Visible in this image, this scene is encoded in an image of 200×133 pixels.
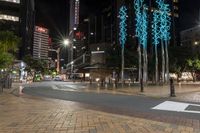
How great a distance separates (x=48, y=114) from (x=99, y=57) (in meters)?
95.8

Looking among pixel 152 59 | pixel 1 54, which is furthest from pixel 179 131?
pixel 152 59

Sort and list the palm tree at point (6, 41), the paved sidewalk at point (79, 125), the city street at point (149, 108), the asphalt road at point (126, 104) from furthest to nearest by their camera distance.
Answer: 1. the palm tree at point (6, 41)
2. the asphalt road at point (126, 104)
3. the city street at point (149, 108)
4. the paved sidewalk at point (79, 125)

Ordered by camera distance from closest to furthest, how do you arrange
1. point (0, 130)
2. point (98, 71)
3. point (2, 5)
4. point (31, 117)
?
point (0, 130) → point (31, 117) → point (98, 71) → point (2, 5)

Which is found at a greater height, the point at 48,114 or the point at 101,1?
the point at 101,1

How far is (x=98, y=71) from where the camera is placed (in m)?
83.3

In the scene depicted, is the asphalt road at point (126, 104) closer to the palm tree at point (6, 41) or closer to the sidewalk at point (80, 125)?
the sidewalk at point (80, 125)

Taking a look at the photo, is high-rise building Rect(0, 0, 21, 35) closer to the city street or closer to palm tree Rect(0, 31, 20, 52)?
palm tree Rect(0, 31, 20, 52)

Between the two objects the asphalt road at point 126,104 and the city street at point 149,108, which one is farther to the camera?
the asphalt road at point 126,104

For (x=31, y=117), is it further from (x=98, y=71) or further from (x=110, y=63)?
(x=98, y=71)

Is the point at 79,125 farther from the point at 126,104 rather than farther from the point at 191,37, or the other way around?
the point at 191,37

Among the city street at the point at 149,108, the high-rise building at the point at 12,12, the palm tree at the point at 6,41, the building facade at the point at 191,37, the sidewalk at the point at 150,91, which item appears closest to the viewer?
the city street at the point at 149,108

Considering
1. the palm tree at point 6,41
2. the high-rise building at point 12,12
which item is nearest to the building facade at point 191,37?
the high-rise building at point 12,12

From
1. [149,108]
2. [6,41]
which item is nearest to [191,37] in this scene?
[6,41]

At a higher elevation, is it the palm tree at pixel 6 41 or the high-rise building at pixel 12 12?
the high-rise building at pixel 12 12
